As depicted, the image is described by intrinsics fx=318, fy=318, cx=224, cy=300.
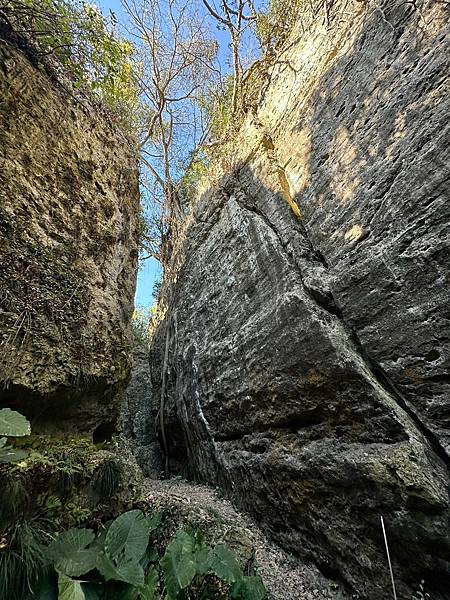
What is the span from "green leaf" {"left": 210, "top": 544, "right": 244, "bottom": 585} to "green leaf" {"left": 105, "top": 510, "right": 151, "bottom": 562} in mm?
623

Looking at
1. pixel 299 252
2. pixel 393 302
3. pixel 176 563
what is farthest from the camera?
pixel 299 252

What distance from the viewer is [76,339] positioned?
3.77m

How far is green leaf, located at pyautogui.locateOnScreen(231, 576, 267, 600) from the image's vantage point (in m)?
2.63

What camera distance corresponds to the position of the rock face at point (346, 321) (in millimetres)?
2879

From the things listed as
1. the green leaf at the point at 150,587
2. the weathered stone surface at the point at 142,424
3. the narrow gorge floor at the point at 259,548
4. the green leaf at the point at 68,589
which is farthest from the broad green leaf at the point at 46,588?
the weathered stone surface at the point at 142,424

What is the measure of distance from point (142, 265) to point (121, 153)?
7.03m

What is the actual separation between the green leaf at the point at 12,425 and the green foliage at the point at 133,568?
0.90m

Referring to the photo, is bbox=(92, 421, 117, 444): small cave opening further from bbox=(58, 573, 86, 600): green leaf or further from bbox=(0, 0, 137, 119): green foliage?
bbox=(0, 0, 137, 119): green foliage

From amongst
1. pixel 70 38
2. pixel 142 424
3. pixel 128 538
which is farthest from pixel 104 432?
pixel 70 38

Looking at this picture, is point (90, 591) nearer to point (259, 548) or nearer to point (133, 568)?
point (133, 568)

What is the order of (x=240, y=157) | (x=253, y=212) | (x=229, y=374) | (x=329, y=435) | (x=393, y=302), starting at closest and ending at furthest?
(x=393, y=302) → (x=329, y=435) → (x=229, y=374) → (x=253, y=212) → (x=240, y=157)

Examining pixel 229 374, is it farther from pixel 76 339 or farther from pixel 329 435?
pixel 76 339

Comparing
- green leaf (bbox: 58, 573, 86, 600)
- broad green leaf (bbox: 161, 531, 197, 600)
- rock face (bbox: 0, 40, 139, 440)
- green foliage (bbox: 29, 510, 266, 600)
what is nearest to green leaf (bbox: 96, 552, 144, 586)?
green foliage (bbox: 29, 510, 266, 600)

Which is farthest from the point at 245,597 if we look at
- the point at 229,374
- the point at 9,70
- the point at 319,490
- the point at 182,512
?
Answer: the point at 9,70
